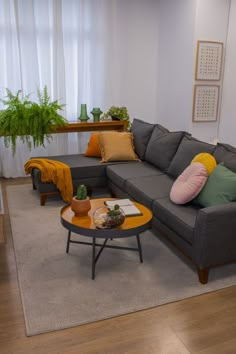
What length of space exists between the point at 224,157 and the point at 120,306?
4.99 feet

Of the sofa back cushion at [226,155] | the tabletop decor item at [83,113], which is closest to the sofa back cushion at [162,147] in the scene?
the sofa back cushion at [226,155]

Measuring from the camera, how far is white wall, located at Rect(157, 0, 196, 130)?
4.63m

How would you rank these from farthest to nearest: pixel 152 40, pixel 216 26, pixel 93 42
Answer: pixel 152 40, pixel 93 42, pixel 216 26

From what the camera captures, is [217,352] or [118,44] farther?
[118,44]

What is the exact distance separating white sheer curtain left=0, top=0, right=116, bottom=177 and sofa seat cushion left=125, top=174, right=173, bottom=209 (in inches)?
81.5

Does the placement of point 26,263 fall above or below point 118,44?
below

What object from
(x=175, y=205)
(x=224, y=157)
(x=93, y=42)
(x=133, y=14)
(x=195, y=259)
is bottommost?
(x=195, y=259)

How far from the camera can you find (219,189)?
8.41 ft

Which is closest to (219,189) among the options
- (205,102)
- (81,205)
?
(81,205)

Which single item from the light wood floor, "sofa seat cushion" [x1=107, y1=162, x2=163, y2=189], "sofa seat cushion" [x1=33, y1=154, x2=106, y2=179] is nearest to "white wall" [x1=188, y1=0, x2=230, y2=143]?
"sofa seat cushion" [x1=107, y1=162, x2=163, y2=189]

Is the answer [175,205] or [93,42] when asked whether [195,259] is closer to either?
[175,205]

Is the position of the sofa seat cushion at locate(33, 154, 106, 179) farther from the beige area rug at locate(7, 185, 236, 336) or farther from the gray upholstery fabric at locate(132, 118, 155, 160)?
the beige area rug at locate(7, 185, 236, 336)

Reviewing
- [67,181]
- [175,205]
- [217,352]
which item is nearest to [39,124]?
[67,181]

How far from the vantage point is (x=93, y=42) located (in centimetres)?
499
